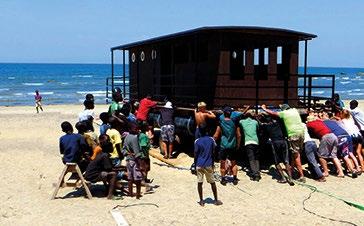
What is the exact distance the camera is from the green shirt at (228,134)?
1155cm

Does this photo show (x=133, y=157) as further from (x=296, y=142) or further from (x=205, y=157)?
(x=296, y=142)

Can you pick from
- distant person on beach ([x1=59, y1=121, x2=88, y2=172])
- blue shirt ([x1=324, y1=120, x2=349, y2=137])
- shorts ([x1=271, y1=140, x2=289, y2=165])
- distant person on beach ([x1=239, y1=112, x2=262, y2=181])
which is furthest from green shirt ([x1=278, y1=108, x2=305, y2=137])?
distant person on beach ([x1=59, y1=121, x2=88, y2=172])

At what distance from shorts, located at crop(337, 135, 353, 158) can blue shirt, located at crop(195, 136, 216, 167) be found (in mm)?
4470

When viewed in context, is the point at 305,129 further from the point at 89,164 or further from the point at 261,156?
the point at 89,164

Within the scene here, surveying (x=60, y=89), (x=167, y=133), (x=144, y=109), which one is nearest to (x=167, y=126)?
(x=167, y=133)

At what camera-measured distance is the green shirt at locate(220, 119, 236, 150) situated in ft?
37.9

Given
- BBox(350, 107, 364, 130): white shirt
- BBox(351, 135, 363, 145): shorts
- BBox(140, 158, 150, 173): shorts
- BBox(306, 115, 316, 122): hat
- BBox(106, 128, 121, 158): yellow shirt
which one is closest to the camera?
→ BBox(106, 128, 121, 158): yellow shirt

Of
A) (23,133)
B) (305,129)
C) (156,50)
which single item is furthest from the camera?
(23,133)

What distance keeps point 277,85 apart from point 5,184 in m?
8.41

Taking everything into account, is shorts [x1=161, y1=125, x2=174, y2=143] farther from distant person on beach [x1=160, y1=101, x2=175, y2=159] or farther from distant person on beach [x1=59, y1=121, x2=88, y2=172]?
distant person on beach [x1=59, y1=121, x2=88, y2=172]

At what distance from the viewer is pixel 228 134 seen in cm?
1157

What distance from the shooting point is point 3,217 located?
8852mm

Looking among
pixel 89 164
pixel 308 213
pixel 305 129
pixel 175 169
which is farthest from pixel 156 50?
pixel 308 213

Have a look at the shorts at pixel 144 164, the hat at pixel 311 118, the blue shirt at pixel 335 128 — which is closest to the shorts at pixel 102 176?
the shorts at pixel 144 164
